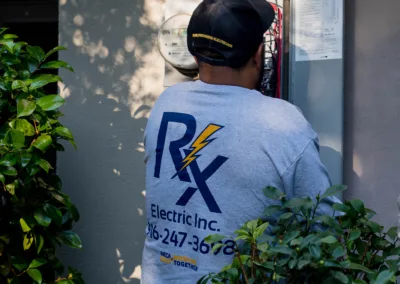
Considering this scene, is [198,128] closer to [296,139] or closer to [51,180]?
[296,139]

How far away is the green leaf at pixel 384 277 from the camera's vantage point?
6.33 feet

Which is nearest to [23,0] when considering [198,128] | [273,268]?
[198,128]

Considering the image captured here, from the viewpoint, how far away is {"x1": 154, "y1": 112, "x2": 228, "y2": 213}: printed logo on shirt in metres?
2.50

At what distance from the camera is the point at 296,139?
2.44 meters

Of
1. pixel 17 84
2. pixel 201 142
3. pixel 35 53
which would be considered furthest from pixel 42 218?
pixel 201 142

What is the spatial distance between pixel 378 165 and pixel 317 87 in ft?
1.67

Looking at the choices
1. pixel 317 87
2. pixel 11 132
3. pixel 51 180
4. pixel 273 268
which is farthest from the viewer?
pixel 51 180

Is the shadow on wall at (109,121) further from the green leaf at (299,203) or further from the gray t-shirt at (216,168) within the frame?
the green leaf at (299,203)

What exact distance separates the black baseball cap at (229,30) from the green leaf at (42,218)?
1.23 meters

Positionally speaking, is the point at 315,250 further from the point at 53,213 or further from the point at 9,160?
the point at 53,213

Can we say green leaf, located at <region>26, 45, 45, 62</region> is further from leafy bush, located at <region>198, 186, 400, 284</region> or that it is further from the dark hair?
leafy bush, located at <region>198, 186, 400, 284</region>

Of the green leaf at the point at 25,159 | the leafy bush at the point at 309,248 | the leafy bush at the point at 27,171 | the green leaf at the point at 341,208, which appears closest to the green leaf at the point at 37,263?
the leafy bush at the point at 27,171

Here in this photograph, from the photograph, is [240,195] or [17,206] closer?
[240,195]

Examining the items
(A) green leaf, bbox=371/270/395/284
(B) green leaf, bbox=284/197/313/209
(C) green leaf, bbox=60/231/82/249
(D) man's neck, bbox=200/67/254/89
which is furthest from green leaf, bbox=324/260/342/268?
(C) green leaf, bbox=60/231/82/249
